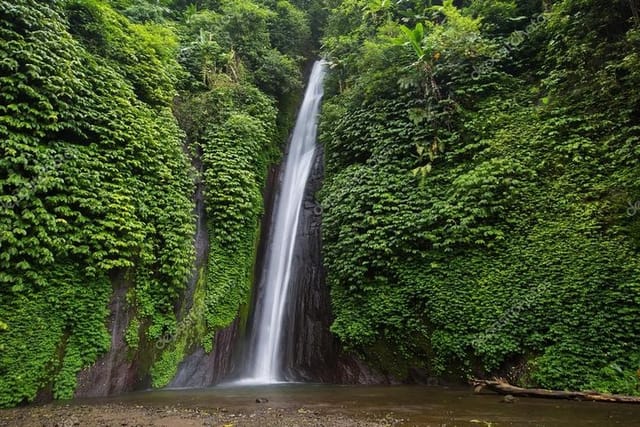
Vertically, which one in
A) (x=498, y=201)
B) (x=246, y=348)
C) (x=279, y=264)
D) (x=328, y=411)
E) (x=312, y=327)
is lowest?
(x=328, y=411)

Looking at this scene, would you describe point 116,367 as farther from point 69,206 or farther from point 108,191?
point 108,191

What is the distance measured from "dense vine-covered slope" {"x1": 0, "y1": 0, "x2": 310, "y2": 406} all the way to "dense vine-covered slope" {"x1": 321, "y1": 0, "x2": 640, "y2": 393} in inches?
128

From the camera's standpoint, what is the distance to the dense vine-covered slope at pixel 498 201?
696 cm

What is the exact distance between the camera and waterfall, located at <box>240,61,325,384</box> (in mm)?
10484

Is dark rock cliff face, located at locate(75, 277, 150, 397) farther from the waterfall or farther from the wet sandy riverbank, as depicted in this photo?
the waterfall

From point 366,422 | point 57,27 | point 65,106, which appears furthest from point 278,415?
point 57,27

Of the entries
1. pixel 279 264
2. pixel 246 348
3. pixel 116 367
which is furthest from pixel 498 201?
pixel 116 367

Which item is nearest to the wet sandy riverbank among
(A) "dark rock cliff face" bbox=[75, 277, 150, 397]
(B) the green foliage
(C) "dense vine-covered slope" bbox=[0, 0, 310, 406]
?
(A) "dark rock cliff face" bbox=[75, 277, 150, 397]

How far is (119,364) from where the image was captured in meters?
7.89

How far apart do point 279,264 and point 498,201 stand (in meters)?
6.65

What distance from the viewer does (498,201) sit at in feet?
27.6

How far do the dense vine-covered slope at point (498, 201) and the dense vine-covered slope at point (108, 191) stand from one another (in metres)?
3.25

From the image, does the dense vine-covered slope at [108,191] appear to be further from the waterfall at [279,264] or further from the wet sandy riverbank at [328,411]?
the wet sandy riverbank at [328,411]

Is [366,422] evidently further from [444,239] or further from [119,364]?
[119,364]
